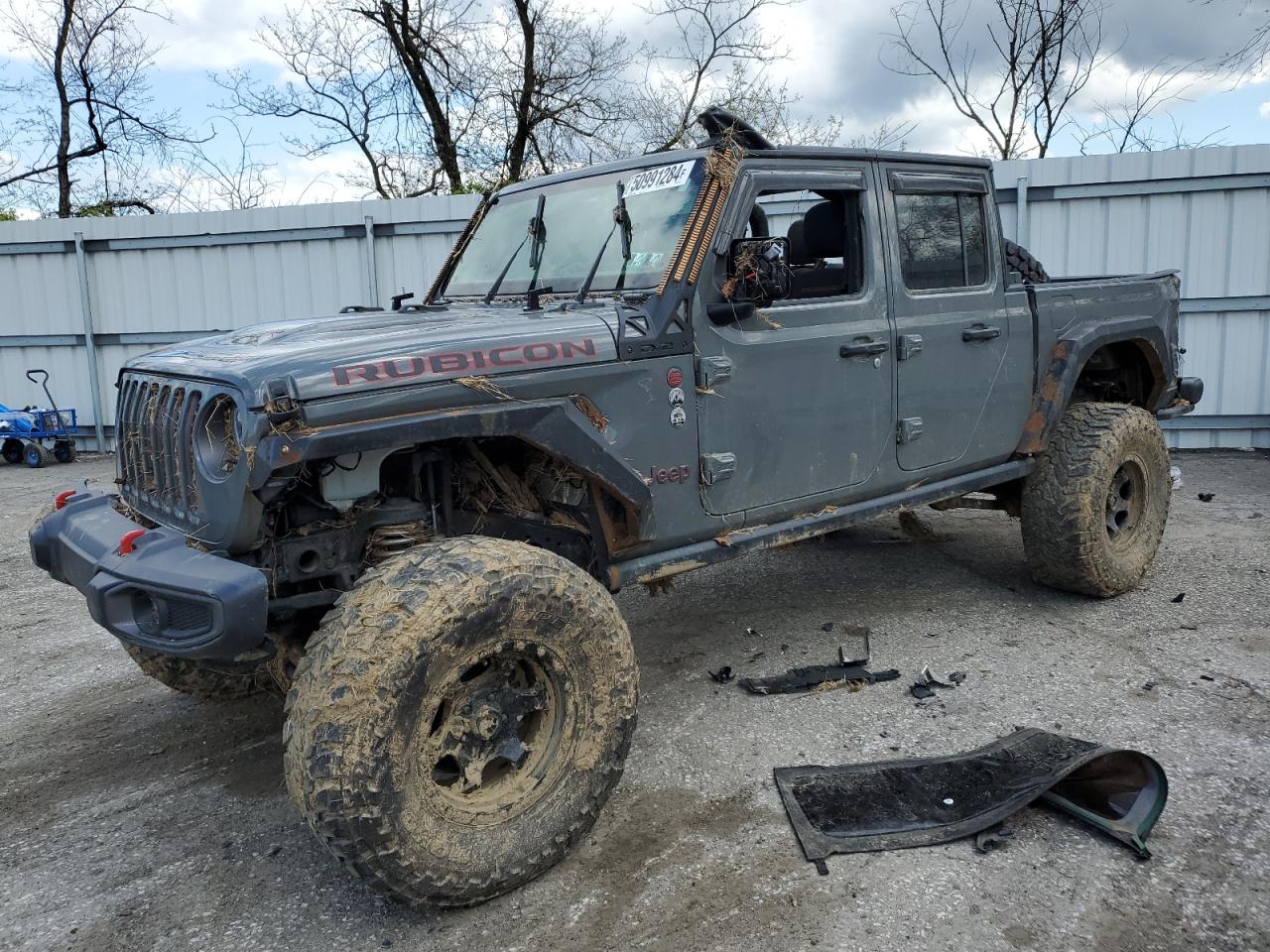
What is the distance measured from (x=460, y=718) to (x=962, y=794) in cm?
166

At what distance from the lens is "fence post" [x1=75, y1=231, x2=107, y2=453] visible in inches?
452

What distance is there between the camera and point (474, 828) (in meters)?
2.65

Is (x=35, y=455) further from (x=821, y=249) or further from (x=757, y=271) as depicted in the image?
(x=757, y=271)

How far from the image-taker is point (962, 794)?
313cm

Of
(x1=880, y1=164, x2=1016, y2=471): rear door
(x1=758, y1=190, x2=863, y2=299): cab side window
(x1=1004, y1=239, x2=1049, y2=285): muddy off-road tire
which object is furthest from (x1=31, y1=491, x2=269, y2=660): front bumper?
(x1=1004, y1=239, x2=1049, y2=285): muddy off-road tire

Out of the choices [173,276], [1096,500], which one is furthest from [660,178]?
[173,276]

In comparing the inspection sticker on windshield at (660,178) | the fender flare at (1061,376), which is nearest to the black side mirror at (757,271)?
the inspection sticker on windshield at (660,178)

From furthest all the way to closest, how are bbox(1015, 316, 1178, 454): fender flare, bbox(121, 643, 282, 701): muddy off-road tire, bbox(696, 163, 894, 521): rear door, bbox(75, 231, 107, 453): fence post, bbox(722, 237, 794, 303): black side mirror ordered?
1. bbox(75, 231, 107, 453): fence post
2. bbox(1015, 316, 1178, 454): fender flare
3. bbox(121, 643, 282, 701): muddy off-road tire
4. bbox(696, 163, 894, 521): rear door
5. bbox(722, 237, 794, 303): black side mirror

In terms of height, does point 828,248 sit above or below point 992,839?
above

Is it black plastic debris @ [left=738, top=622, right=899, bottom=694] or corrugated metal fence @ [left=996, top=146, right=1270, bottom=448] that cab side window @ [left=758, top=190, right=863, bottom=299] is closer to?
black plastic debris @ [left=738, top=622, right=899, bottom=694]

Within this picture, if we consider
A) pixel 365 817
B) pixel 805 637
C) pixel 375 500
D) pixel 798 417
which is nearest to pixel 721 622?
pixel 805 637

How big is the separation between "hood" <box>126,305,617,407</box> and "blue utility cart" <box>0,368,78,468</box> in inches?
356

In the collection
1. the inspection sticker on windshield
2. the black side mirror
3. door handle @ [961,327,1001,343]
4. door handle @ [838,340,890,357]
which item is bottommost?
door handle @ [838,340,890,357]

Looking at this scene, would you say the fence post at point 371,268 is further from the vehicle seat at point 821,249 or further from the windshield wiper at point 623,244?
the windshield wiper at point 623,244
